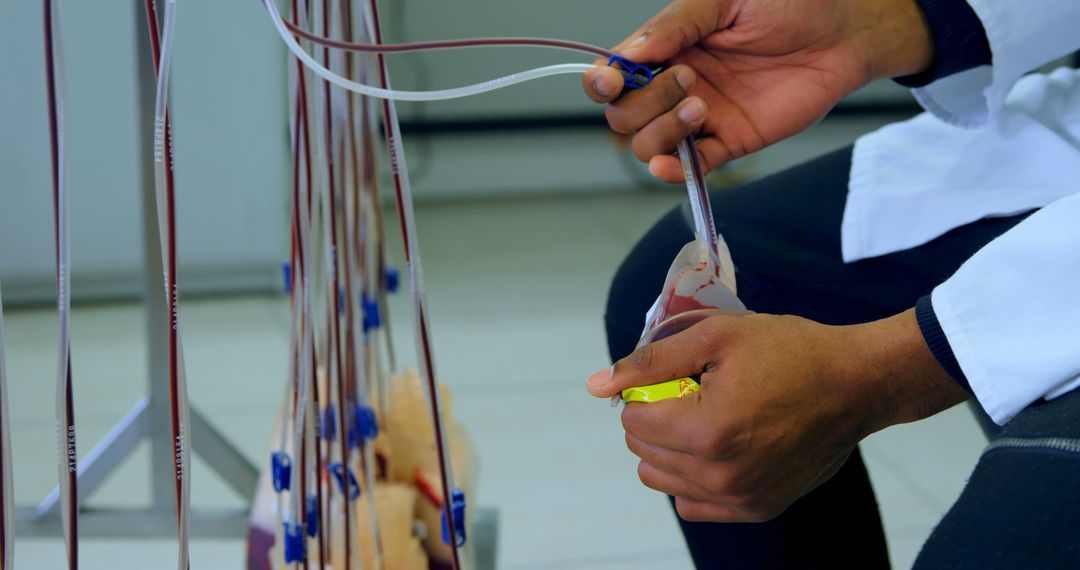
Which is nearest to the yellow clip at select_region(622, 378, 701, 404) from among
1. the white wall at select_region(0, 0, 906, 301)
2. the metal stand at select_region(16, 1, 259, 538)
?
the metal stand at select_region(16, 1, 259, 538)

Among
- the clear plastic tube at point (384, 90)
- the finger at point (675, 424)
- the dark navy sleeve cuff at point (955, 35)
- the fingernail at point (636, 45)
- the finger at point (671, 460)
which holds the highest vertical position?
the dark navy sleeve cuff at point (955, 35)

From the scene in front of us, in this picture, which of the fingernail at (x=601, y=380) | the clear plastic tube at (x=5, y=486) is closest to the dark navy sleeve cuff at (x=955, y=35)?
the fingernail at (x=601, y=380)

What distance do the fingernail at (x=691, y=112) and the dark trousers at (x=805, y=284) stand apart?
0.15 meters

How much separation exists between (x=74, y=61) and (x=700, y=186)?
1391mm

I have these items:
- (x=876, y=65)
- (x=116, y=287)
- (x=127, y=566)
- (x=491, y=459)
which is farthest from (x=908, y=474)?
(x=116, y=287)

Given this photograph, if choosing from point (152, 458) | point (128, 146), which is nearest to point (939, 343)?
point (152, 458)

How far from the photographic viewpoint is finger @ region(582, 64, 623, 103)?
56cm

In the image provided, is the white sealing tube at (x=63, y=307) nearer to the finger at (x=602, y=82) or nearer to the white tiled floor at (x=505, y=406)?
the finger at (x=602, y=82)

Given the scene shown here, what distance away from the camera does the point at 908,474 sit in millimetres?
1364

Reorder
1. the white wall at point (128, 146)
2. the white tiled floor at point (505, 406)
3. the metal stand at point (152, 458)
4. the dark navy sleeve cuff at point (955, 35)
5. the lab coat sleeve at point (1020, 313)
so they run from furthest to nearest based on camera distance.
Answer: the white wall at point (128, 146), the white tiled floor at point (505, 406), the metal stand at point (152, 458), the dark navy sleeve cuff at point (955, 35), the lab coat sleeve at point (1020, 313)

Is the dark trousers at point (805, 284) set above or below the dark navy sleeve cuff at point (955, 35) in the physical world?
below

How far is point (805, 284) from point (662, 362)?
24 centimetres

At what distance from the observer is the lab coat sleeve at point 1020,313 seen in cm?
46

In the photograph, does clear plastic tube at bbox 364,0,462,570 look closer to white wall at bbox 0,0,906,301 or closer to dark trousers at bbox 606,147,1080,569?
dark trousers at bbox 606,147,1080,569
